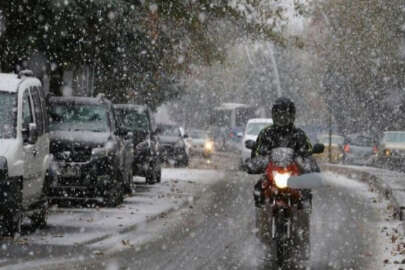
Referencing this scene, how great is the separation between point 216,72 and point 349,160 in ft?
203

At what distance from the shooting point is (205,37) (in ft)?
92.5

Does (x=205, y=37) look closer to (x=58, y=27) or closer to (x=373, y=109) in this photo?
(x=58, y=27)

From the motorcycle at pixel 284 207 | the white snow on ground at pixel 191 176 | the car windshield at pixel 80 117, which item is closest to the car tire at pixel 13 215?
the motorcycle at pixel 284 207

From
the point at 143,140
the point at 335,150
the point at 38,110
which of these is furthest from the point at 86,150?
the point at 335,150

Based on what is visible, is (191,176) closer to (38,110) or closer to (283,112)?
(38,110)

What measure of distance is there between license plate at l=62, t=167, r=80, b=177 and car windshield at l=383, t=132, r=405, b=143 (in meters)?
25.5

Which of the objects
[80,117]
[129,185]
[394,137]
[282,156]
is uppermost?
[80,117]

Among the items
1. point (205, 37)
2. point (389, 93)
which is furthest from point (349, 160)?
point (205, 37)

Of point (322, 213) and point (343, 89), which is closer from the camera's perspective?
point (322, 213)

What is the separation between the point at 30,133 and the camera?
12703 millimetres

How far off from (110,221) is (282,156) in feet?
19.9

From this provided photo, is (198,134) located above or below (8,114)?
below

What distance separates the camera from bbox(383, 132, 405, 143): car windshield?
A: 41.5 meters

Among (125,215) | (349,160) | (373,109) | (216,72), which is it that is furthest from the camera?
(216,72)
